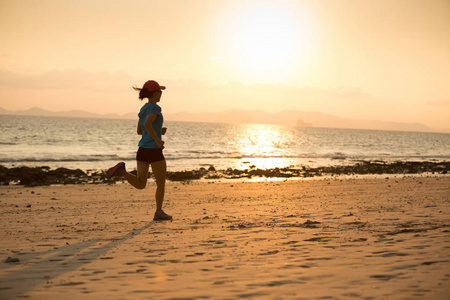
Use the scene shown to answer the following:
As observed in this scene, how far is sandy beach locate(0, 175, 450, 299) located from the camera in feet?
13.7

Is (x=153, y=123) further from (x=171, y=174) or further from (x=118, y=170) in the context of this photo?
(x=171, y=174)

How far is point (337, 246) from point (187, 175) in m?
16.1

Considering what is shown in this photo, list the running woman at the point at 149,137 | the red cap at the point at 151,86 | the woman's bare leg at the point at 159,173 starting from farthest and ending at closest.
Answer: the woman's bare leg at the point at 159,173, the red cap at the point at 151,86, the running woman at the point at 149,137

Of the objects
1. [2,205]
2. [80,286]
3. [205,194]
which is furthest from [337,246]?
[2,205]

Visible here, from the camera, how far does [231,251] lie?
575 centimetres

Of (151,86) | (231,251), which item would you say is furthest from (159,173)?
(231,251)

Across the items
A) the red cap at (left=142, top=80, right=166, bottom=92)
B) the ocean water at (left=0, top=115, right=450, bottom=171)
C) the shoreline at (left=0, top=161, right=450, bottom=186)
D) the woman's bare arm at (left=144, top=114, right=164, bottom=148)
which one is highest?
the red cap at (left=142, top=80, right=166, bottom=92)

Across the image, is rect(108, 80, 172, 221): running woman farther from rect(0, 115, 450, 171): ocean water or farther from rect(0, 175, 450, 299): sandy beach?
rect(0, 115, 450, 171): ocean water

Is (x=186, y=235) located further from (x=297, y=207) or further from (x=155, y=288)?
(x=297, y=207)

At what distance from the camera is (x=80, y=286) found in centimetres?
432

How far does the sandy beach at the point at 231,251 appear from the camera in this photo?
4.17 m

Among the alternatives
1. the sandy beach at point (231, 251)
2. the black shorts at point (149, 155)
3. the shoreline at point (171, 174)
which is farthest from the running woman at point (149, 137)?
the shoreline at point (171, 174)

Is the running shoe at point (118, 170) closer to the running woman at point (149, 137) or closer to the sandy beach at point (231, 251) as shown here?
the running woman at point (149, 137)

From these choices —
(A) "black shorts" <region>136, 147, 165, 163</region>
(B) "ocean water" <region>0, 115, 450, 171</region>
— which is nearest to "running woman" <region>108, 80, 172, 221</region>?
(A) "black shorts" <region>136, 147, 165, 163</region>
